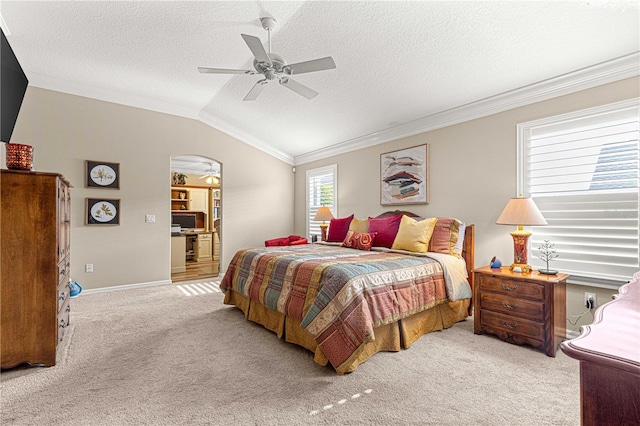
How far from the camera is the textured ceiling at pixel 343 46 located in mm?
2510

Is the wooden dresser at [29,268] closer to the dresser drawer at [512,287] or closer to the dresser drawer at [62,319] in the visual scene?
the dresser drawer at [62,319]

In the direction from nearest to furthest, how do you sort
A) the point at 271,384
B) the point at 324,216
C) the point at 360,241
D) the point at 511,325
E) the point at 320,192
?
the point at 271,384 → the point at 511,325 → the point at 360,241 → the point at 324,216 → the point at 320,192

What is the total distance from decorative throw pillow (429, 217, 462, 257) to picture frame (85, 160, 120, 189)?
15.2 feet

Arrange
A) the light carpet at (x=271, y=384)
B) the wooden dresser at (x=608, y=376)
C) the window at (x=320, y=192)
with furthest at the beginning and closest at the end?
the window at (x=320, y=192)
the light carpet at (x=271, y=384)
the wooden dresser at (x=608, y=376)

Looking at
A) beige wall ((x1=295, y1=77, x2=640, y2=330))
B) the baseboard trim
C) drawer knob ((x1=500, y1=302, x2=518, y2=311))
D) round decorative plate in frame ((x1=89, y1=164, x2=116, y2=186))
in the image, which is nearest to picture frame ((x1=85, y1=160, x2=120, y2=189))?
round decorative plate in frame ((x1=89, y1=164, x2=116, y2=186))

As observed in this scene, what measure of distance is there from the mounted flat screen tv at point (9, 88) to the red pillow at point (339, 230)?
4182 mm

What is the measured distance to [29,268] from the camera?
2.28m

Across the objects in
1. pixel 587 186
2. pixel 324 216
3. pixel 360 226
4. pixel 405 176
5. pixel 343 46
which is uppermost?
pixel 343 46

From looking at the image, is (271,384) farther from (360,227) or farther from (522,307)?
(360,227)

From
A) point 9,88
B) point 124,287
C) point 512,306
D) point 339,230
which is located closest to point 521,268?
point 512,306

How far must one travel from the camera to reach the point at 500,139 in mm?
3498

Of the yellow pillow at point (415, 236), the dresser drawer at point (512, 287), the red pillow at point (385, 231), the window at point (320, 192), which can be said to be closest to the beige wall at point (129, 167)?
the window at point (320, 192)

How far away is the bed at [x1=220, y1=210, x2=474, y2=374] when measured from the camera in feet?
7.36

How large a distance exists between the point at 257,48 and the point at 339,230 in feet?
9.43
